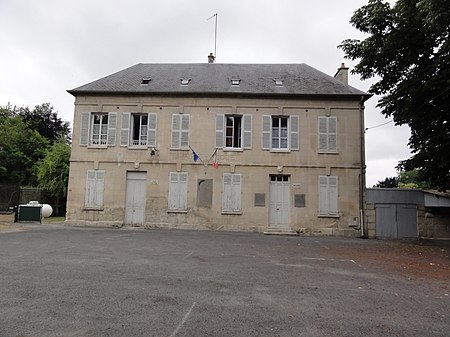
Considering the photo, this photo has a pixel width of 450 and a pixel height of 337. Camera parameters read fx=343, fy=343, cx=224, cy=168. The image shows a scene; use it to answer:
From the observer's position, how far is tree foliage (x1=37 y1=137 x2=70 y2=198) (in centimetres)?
2189

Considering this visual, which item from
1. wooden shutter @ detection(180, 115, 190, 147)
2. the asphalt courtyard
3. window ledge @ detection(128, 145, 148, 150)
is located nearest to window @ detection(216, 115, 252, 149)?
wooden shutter @ detection(180, 115, 190, 147)

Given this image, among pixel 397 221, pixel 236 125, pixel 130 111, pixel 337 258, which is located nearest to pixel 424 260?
pixel 337 258

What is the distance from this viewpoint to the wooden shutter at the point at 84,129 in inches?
622

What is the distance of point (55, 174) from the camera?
22438 millimetres

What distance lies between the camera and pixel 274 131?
1578 centimetres

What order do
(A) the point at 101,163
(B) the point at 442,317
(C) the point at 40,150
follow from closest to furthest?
(B) the point at 442,317
(A) the point at 101,163
(C) the point at 40,150

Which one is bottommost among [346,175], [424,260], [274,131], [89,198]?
[424,260]

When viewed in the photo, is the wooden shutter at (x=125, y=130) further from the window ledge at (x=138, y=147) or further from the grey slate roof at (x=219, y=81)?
the grey slate roof at (x=219, y=81)

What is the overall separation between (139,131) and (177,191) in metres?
3.39

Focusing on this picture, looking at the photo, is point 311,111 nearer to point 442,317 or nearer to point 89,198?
point 89,198

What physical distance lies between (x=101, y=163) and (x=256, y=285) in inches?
485

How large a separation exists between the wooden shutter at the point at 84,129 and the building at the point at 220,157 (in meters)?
0.05

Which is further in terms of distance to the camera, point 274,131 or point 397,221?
point 274,131

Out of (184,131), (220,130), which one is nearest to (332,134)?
(220,130)
